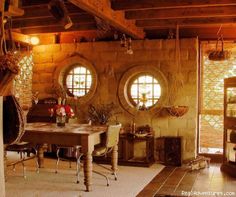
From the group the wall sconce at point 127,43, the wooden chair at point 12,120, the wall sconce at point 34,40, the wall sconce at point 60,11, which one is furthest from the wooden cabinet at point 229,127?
the wooden chair at point 12,120

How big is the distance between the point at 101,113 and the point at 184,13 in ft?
8.62

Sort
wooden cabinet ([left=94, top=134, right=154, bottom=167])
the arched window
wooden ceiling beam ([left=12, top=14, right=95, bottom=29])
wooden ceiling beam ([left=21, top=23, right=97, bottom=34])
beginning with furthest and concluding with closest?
1. the arched window
2. wooden ceiling beam ([left=21, top=23, right=97, bottom=34])
3. wooden cabinet ([left=94, top=134, right=154, bottom=167])
4. wooden ceiling beam ([left=12, top=14, right=95, bottom=29])

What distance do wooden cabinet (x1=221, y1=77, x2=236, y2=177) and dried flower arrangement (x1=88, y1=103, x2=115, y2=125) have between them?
7.25 ft

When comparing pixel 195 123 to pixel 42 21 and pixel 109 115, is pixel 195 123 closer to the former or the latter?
pixel 109 115

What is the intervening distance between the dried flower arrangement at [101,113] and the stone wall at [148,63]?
110 millimetres

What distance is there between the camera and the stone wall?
702 cm

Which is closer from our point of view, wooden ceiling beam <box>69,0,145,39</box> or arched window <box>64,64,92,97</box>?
wooden ceiling beam <box>69,0,145,39</box>

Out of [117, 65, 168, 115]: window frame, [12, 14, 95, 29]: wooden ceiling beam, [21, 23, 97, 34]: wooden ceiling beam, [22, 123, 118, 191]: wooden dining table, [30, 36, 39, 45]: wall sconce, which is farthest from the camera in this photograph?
[30, 36, 39, 45]: wall sconce

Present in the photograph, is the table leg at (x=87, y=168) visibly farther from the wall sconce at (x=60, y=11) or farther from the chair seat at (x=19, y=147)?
the wall sconce at (x=60, y=11)

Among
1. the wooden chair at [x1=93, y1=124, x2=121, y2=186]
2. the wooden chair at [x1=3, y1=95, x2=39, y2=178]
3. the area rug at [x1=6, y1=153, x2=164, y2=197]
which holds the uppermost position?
the wooden chair at [x1=3, y1=95, x2=39, y2=178]

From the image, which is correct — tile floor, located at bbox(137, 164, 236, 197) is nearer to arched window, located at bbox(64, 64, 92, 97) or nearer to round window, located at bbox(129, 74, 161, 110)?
round window, located at bbox(129, 74, 161, 110)

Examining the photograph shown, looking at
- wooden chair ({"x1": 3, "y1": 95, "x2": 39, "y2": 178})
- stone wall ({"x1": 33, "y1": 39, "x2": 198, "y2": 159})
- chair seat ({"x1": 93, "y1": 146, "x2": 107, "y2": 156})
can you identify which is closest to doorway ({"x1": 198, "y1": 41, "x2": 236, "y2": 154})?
stone wall ({"x1": 33, "y1": 39, "x2": 198, "y2": 159})

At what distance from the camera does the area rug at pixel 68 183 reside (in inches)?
192

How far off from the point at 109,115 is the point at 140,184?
2.20 m
